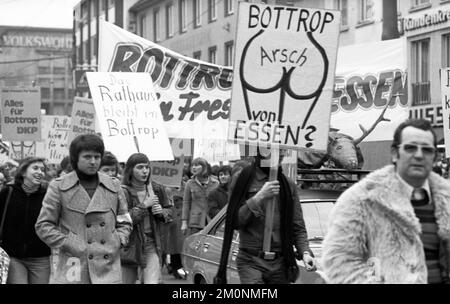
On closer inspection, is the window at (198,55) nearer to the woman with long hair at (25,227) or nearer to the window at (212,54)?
the window at (212,54)

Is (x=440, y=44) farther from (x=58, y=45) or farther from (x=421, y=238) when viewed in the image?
(x=58, y=45)

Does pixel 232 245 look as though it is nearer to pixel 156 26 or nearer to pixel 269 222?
pixel 269 222

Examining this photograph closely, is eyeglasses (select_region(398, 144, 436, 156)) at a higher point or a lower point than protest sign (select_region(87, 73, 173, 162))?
lower

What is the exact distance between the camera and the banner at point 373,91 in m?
15.8

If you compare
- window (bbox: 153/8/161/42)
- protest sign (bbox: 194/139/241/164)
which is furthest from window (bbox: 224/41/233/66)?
protest sign (bbox: 194/139/241/164)

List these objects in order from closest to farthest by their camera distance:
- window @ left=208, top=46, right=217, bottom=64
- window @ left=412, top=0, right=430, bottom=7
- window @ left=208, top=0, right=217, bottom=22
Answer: window @ left=412, top=0, right=430, bottom=7
window @ left=208, top=46, right=217, bottom=64
window @ left=208, top=0, right=217, bottom=22

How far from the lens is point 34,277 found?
29.2ft

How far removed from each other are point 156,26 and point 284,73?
49.3 metres

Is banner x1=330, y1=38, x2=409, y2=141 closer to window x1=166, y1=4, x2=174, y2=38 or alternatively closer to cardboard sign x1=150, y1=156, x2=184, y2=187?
cardboard sign x1=150, y1=156, x2=184, y2=187

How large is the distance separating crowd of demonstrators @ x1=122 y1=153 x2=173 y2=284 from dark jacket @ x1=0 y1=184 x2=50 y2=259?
0.91 meters

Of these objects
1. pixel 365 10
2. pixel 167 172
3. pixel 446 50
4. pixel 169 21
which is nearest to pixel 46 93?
pixel 169 21

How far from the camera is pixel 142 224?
32.1 ft

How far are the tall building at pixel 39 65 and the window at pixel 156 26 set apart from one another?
2942 inches

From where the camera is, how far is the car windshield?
8.74 meters
